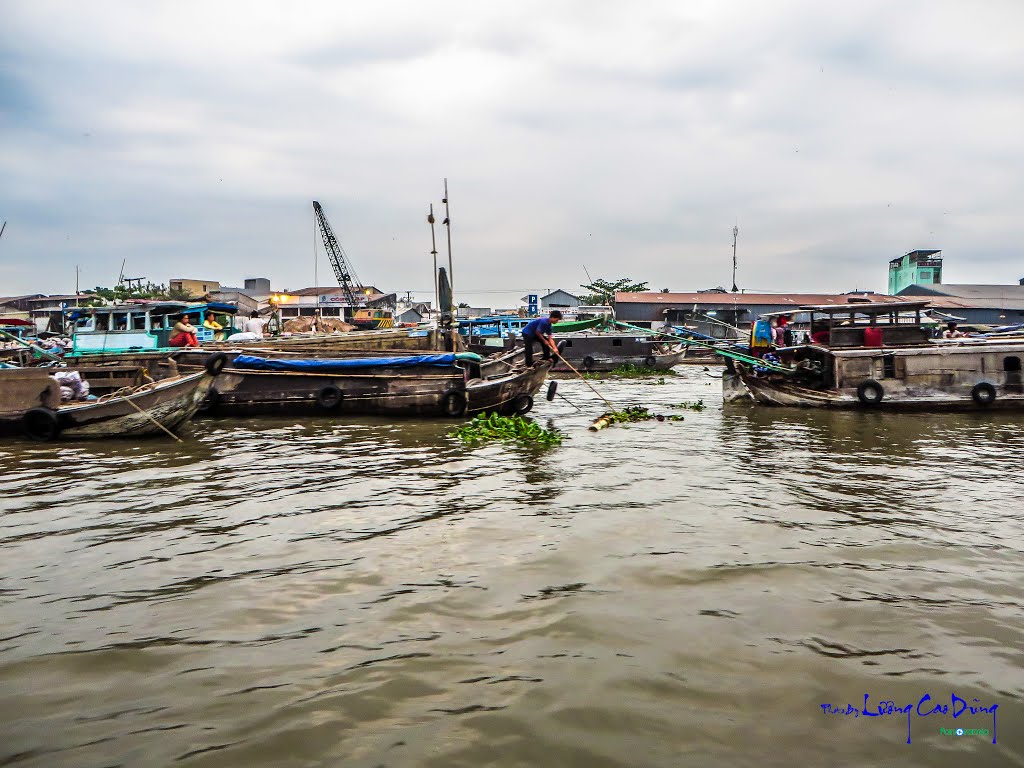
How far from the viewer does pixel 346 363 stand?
44.3 feet

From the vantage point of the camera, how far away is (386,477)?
312 inches

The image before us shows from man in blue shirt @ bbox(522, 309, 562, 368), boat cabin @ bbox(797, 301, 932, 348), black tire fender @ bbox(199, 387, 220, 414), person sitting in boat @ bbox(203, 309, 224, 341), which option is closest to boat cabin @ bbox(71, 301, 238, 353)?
person sitting in boat @ bbox(203, 309, 224, 341)

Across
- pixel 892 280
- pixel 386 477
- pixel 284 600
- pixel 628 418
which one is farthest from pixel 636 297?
pixel 284 600

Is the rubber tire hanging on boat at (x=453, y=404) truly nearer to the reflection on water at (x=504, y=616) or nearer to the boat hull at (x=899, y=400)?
the reflection on water at (x=504, y=616)

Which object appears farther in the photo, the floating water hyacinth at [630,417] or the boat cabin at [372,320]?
the boat cabin at [372,320]

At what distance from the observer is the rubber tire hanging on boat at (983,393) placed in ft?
47.3

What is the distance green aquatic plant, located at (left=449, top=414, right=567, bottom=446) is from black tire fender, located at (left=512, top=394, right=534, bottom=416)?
2171mm

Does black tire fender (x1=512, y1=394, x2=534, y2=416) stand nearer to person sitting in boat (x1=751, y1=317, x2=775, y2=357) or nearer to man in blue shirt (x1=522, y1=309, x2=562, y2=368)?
man in blue shirt (x1=522, y1=309, x2=562, y2=368)

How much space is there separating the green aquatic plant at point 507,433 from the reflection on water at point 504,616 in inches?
106

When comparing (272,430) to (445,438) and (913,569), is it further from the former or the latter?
(913,569)

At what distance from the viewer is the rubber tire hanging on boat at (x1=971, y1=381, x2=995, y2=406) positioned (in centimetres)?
1443

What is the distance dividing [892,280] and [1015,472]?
2262 inches

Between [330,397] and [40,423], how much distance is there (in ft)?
16.3

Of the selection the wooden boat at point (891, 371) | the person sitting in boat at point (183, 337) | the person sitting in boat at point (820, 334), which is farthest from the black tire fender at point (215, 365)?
the person sitting in boat at point (820, 334)
